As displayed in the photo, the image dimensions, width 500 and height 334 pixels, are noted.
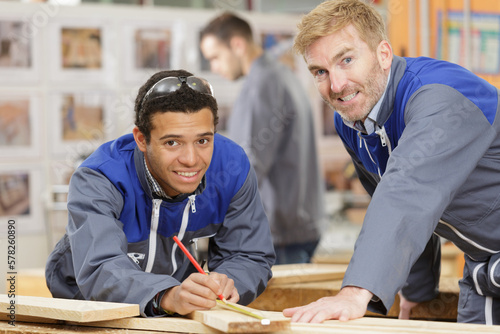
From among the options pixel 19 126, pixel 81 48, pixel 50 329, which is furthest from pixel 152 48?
pixel 50 329

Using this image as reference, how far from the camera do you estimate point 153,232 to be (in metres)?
1.62

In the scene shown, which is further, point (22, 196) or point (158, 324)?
point (22, 196)

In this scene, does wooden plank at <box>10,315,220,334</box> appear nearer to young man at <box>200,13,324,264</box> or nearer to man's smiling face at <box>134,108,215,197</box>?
man's smiling face at <box>134,108,215,197</box>

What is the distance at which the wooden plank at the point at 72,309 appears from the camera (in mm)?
1214

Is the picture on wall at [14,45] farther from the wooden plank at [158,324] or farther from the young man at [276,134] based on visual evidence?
the wooden plank at [158,324]

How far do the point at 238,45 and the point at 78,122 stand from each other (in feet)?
3.62

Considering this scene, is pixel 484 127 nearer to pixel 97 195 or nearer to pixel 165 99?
pixel 165 99

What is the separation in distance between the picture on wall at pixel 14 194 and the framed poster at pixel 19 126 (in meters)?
0.12

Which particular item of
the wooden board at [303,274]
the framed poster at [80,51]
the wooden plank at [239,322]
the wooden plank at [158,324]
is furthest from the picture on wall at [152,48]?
the wooden plank at [239,322]

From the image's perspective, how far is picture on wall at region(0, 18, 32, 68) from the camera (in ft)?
12.2

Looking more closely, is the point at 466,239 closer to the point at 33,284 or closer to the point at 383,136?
the point at 383,136

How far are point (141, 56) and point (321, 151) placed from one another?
4.38 ft

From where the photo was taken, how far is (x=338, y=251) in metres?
4.23

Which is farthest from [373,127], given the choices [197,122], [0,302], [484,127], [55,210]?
[55,210]
